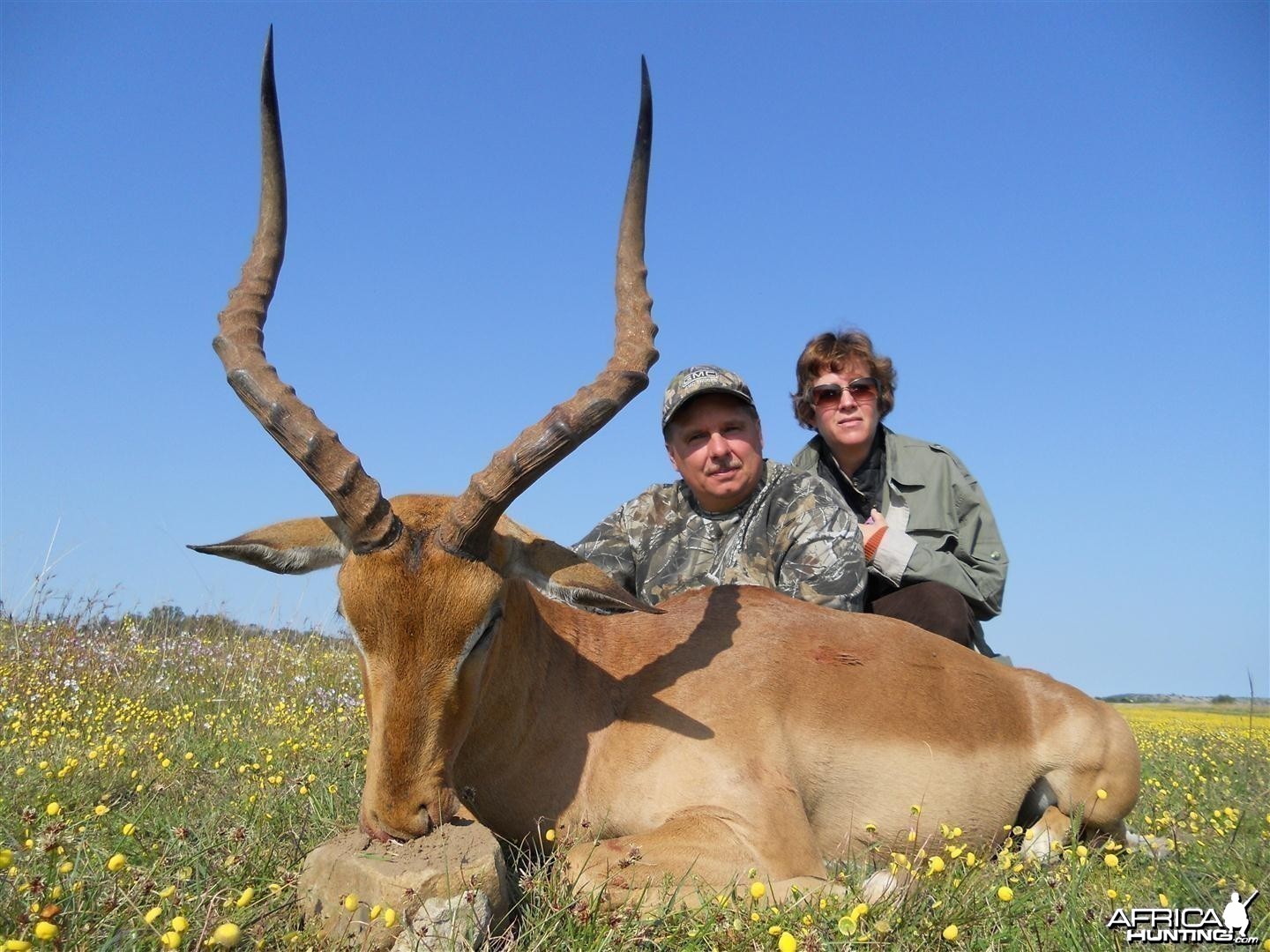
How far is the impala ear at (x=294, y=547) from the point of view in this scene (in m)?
4.88

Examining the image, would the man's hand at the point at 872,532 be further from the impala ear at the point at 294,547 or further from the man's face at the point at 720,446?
the impala ear at the point at 294,547

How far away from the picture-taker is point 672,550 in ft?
26.0

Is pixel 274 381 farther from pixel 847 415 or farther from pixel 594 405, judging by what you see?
pixel 847 415

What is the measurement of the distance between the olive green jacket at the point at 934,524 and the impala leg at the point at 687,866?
3868mm

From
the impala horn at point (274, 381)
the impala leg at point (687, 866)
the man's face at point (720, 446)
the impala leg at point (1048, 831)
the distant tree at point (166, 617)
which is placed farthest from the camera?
the distant tree at point (166, 617)

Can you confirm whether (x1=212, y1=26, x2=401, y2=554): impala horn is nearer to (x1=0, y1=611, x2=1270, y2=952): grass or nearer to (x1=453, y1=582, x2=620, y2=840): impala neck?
(x1=453, y1=582, x2=620, y2=840): impala neck

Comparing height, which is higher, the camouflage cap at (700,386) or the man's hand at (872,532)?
the camouflage cap at (700,386)

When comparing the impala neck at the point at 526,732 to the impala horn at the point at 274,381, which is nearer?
the impala horn at the point at 274,381

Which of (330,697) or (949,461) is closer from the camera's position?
(949,461)

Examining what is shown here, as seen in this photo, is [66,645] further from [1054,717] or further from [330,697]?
[1054,717]

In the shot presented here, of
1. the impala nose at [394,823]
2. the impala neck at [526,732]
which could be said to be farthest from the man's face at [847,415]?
the impala nose at [394,823]

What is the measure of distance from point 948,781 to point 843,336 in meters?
4.93

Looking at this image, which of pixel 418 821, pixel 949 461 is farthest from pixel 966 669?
pixel 418 821

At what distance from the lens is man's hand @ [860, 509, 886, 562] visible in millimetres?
8516
